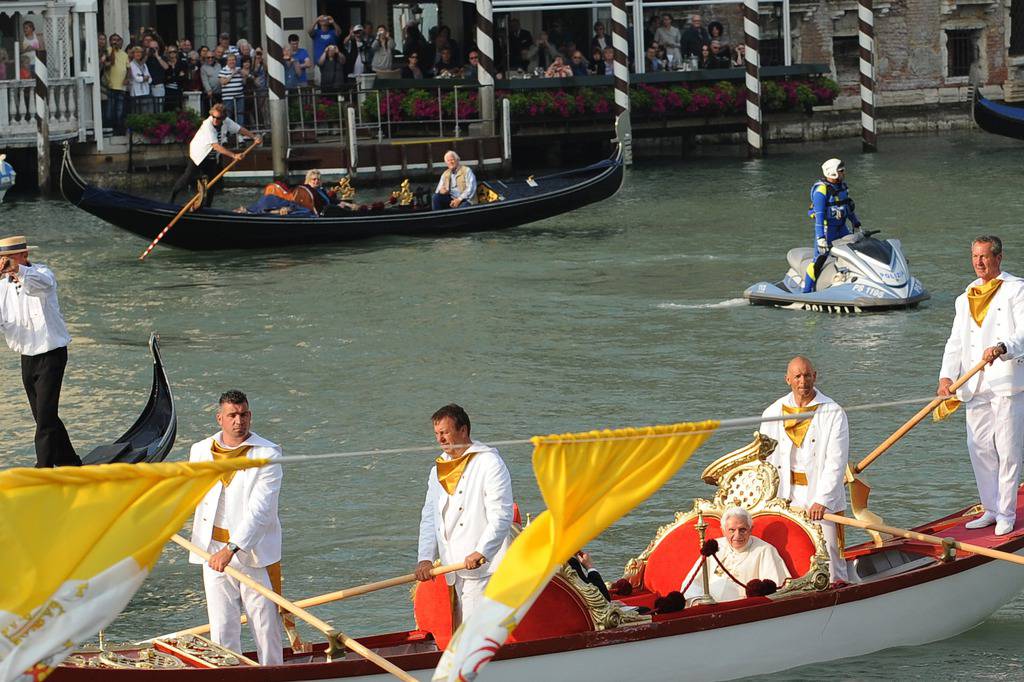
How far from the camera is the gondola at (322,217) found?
52.6 ft

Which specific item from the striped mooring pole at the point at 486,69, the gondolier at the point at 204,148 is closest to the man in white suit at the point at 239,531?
the gondolier at the point at 204,148

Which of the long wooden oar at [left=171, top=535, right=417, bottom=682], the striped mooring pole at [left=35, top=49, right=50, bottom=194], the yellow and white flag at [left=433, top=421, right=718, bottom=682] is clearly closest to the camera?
the yellow and white flag at [left=433, top=421, right=718, bottom=682]

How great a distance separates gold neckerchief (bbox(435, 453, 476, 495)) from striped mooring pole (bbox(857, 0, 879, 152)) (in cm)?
1879

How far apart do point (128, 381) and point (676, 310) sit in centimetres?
390

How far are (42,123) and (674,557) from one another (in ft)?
50.2

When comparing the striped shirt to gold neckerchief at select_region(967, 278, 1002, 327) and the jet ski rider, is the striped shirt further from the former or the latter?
gold neckerchief at select_region(967, 278, 1002, 327)

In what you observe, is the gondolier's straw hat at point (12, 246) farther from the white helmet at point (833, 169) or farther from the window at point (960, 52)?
the window at point (960, 52)

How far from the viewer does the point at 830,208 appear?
1220 centimetres

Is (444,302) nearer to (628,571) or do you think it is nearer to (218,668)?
(628,571)

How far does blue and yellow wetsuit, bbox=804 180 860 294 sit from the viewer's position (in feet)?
39.7

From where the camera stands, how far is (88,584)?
4.49m

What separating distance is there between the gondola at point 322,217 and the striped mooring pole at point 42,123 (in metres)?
3.84

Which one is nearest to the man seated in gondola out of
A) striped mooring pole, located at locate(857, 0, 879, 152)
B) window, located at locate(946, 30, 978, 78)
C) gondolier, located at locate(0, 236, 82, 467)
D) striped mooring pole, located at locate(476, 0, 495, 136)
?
striped mooring pole, located at locate(476, 0, 495, 136)

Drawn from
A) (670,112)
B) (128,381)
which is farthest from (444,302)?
(670,112)
